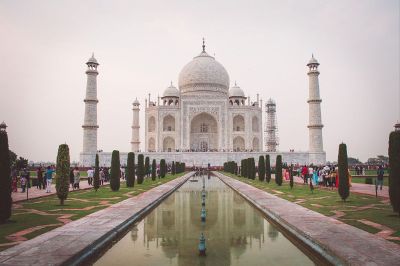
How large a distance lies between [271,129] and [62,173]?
3439 centimetres

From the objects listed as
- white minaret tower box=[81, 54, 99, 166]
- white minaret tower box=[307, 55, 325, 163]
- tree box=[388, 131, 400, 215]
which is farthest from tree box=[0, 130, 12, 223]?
white minaret tower box=[307, 55, 325, 163]

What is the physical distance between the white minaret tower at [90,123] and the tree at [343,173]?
23.2 m

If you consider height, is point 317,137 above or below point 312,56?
below

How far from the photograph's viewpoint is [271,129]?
4141 cm

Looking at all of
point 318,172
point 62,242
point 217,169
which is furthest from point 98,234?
point 217,169

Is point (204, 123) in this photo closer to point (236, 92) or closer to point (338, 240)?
point (236, 92)

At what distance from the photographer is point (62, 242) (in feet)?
14.0

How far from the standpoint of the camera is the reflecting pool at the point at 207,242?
3891 millimetres

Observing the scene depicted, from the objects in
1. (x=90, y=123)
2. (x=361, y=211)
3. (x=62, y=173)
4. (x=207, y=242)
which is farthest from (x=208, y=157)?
(x=207, y=242)

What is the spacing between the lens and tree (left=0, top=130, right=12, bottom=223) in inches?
238

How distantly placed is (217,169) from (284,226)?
1031 inches

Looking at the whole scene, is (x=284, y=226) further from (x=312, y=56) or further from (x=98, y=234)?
(x=312, y=56)

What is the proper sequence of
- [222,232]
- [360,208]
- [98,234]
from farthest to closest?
1. [360,208]
2. [222,232]
3. [98,234]

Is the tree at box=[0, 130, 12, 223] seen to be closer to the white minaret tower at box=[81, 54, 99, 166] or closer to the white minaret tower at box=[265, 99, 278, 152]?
the white minaret tower at box=[81, 54, 99, 166]
